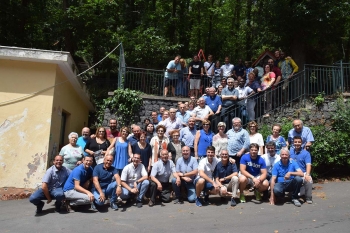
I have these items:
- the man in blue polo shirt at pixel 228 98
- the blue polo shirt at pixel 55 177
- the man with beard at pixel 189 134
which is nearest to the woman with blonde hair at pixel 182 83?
the man in blue polo shirt at pixel 228 98

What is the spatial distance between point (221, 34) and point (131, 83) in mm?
11568

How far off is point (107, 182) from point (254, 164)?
3263 mm

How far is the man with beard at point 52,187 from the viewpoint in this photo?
21.8ft

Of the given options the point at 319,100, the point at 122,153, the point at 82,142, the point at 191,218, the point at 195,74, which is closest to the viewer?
the point at 191,218

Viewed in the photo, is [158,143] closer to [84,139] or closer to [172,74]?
[84,139]

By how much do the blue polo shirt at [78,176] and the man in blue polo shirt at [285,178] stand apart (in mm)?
4018

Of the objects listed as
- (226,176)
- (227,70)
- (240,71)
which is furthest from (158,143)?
(240,71)

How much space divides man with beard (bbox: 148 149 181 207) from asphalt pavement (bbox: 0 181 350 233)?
26cm

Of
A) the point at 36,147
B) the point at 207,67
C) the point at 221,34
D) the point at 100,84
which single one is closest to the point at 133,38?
the point at 100,84

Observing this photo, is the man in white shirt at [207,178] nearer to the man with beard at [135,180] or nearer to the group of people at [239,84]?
the man with beard at [135,180]

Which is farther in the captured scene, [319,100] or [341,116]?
[319,100]

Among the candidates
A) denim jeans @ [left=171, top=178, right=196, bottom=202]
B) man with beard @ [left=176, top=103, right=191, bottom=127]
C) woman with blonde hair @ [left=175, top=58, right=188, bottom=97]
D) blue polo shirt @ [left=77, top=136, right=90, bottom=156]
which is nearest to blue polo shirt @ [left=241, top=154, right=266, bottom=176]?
denim jeans @ [left=171, top=178, right=196, bottom=202]

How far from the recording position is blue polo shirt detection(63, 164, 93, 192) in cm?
688

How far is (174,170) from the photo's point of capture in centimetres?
747
